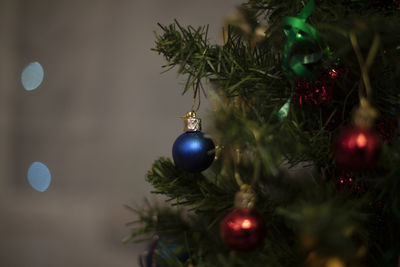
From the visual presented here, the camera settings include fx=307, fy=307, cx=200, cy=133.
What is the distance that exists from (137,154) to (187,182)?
0.50 metres

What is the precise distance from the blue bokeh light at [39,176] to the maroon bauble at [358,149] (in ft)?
2.98

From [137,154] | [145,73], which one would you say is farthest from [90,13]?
[137,154]

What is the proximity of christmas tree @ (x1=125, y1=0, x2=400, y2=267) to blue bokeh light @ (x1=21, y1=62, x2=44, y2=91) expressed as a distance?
2.33ft

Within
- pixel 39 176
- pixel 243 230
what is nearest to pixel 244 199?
pixel 243 230

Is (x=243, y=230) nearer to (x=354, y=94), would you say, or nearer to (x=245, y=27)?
(x=354, y=94)

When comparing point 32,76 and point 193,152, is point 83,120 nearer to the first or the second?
point 32,76

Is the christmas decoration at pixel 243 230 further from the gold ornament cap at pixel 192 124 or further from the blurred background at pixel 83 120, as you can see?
the blurred background at pixel 83 120

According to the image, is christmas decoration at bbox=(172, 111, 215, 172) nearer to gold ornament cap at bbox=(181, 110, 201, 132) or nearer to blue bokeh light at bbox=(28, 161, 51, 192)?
gold ornament cap at bbox=(181, 110, 201, 132)

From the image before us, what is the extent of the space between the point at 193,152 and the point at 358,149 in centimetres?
18

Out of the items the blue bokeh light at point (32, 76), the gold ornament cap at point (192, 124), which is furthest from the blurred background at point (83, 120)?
the gold ornament cap at point (192, 124)

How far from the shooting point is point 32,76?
955 millimetres

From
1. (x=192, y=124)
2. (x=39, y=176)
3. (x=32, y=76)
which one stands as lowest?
(x=192, y=124)

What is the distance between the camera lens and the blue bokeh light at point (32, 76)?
3.10 feet

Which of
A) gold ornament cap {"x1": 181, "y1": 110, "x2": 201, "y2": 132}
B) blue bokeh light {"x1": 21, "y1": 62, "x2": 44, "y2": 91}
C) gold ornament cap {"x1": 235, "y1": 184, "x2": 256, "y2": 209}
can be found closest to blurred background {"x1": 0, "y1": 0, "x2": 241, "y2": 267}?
blue bokeh light {"x1": 21, "y1": 62, "x2": 44, "y2": 91}
